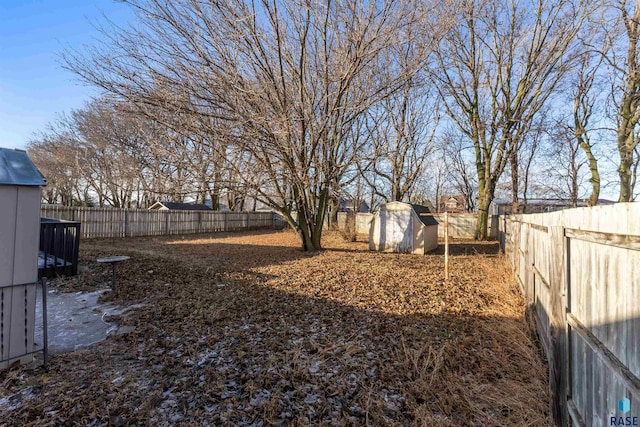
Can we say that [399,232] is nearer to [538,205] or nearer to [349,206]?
[349,206]

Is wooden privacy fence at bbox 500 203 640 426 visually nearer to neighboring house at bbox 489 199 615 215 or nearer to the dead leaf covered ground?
the dead leaf covered ground

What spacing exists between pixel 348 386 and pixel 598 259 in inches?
81.2

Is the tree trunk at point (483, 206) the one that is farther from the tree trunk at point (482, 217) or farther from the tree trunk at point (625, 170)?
the tree trunk at point (625, 170)

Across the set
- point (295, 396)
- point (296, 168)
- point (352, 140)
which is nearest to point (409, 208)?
point (352, 140)

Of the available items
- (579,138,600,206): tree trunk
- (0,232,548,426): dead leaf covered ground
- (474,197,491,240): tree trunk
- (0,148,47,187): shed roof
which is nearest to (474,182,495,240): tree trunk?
(474,197,491,240): tree trunk

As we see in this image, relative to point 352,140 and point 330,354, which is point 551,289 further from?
point 352,140

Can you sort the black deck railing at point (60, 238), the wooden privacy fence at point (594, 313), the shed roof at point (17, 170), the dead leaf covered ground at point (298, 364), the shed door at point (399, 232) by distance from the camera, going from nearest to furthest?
1. the wooden privacy fence at point (594, 313)
2. the dead leaf covered ground at point (298, 364)
3. the shed roof at point (17, 170)
4. the black deck railing at point (60, 238)
5. the shed door at point (399, 232)

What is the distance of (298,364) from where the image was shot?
304cm

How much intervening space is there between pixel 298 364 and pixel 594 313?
236 centimetres

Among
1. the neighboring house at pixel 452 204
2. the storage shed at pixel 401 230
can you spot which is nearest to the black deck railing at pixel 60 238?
the neighboring house at pixel 452 204

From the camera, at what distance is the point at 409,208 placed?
11.4 meters

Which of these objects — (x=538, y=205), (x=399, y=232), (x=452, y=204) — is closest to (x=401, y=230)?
(x=399, y=232)

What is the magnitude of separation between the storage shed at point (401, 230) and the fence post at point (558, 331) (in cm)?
882

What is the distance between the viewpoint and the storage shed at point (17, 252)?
2766 millimetres
